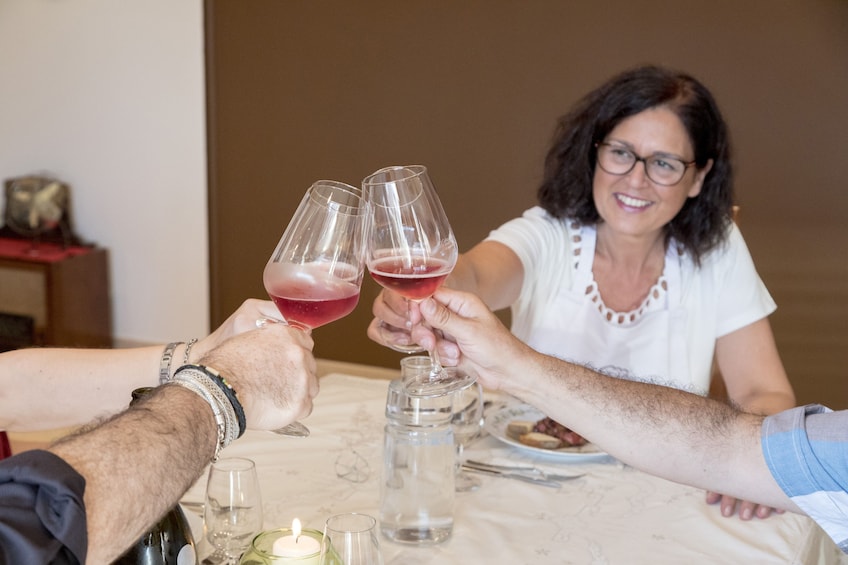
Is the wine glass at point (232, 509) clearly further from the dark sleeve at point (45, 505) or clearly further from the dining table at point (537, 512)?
the dark sleeve at point (45, 505)

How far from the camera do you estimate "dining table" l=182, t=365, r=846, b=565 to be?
4.30 feet

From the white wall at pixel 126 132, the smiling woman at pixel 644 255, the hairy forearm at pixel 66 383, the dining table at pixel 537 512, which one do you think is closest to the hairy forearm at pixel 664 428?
the dining table at pixel 537 512

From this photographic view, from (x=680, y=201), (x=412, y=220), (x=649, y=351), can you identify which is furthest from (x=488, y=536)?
(x=680, y=201)

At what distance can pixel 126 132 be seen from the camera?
189 inches

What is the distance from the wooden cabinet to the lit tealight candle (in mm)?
3896

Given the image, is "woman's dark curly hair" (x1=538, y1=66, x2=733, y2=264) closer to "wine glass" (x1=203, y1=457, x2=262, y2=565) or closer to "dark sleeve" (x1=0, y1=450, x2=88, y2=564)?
"wine glass" (x1=203, y1=457, x2=262, y2=565)

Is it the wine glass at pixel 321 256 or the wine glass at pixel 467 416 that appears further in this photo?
the wine glass at pixel 467 416

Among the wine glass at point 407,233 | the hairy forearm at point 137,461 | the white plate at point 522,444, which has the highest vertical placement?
the wine glass at point 407,233

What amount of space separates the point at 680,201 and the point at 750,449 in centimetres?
105

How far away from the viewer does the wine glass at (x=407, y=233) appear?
1.21m

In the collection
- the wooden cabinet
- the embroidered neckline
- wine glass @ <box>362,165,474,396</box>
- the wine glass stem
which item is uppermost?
wine glass @ <box>362,165,474,396</box>

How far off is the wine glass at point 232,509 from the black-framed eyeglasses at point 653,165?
135 centimetres

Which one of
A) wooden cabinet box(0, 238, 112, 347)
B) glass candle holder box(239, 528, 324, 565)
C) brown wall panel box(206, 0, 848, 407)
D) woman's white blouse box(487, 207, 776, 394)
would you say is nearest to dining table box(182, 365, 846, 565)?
glass candle holder box(239, 528, 324, 565)

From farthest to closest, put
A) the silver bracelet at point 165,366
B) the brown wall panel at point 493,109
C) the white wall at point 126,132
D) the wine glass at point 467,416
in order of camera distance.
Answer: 1. the white wall at point 126,132
2. the brown wall panel at point 493,109
3. the wine glass at point 467,416
4. the silver bracelet at point 165,366
